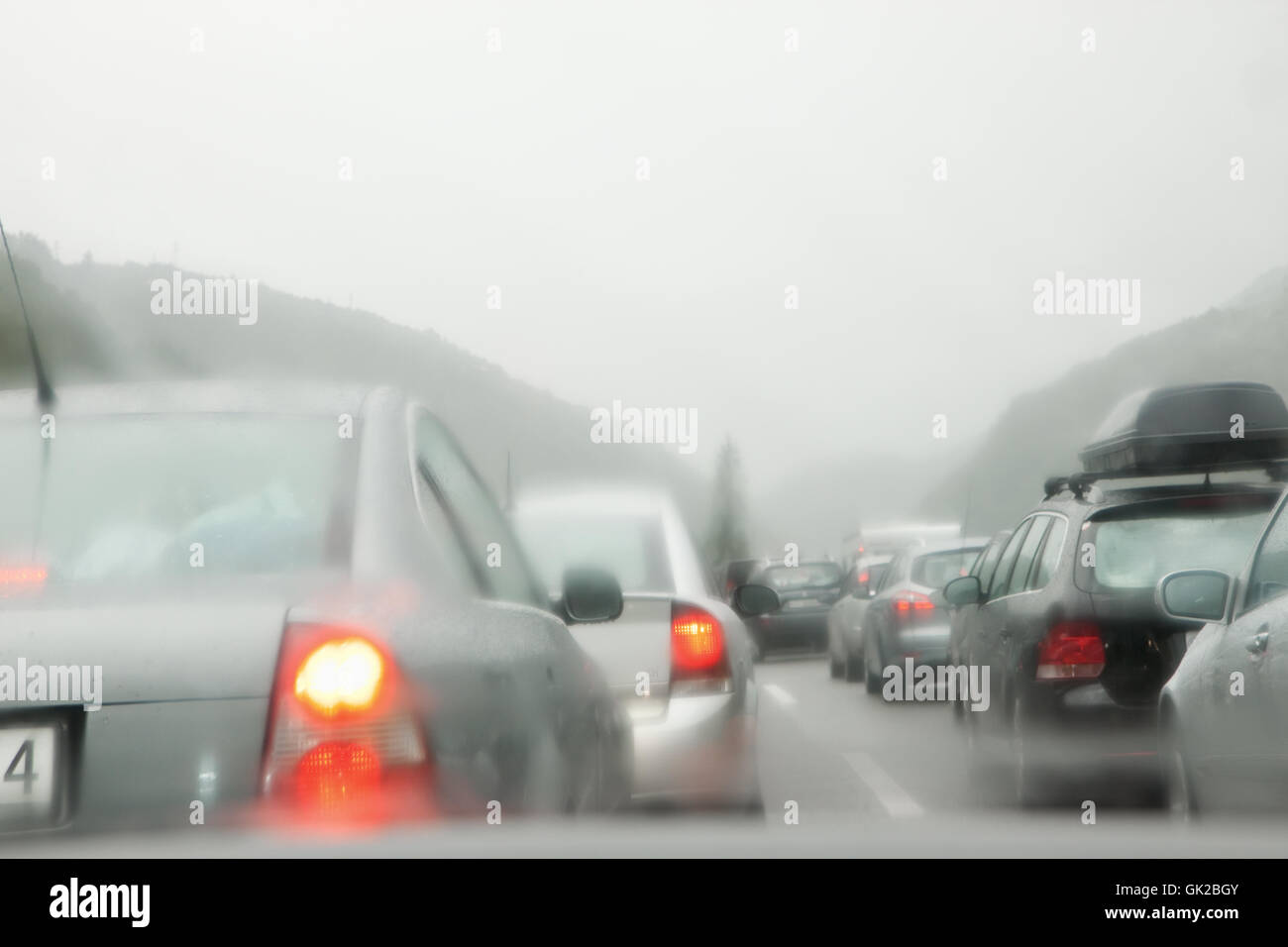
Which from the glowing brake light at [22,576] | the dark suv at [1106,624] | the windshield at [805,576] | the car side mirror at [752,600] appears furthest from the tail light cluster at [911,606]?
the glowing brake light at [22,576]

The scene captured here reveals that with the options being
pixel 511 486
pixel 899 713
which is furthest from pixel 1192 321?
pixel 511 486

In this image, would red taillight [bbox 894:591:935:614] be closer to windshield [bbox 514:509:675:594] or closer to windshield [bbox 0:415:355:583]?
windshield [bbox 514:509:675:594]

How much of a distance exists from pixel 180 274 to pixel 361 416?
7.90 ft

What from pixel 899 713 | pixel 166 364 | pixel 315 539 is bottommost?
pixel 899 713

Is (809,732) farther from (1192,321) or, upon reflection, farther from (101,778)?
(1192,321)

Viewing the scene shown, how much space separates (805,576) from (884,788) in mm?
16574

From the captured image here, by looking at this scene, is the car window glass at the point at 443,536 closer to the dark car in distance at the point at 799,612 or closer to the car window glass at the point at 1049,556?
the car window glass at the point at 1049,556

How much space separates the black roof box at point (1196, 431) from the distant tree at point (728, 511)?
131521mm

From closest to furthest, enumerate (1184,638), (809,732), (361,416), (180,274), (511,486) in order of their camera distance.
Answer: (361,416), (180,274), (511,486), (1184,638), (809,732)

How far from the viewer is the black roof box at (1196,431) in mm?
8805

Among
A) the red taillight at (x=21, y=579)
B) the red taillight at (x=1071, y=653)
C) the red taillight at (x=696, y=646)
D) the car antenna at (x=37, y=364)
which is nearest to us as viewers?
the red taillight at (x=21, y=579)

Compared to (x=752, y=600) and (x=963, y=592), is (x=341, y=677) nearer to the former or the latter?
(x=752, y=600)
